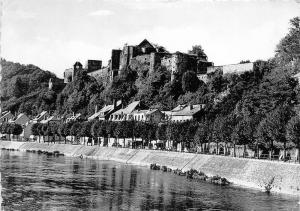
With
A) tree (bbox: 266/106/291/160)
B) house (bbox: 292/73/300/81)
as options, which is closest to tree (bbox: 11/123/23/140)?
house (bbox: 292/73/300/81)

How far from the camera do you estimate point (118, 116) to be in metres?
119

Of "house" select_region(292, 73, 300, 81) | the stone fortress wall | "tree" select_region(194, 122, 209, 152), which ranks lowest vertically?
"tree" select_region(194, 122, 209, 152)

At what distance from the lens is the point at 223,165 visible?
56125 millimetres

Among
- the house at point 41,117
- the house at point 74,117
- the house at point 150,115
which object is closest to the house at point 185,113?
the house at point 150,115

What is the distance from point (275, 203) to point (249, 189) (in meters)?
8.04

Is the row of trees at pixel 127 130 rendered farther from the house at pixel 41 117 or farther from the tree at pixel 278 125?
the house at pixel 41 117

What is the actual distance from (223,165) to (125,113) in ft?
203

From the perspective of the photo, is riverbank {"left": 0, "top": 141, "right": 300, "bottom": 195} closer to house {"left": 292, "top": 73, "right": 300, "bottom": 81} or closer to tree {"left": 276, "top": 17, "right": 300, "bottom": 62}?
tree {"left": 276, "top": 17, "right": 300, "bottom": 62}

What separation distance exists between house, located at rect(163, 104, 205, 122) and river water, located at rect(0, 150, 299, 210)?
42.0 m

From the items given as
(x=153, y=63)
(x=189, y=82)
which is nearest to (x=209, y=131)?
(x=189, y=82)

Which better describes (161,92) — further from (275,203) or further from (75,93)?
(275,203)

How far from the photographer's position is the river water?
1427 inches

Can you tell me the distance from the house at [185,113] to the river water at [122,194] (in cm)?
4196

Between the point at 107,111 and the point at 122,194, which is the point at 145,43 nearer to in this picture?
the point at 107,111
